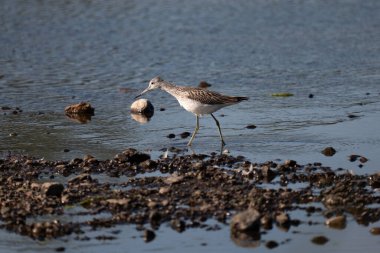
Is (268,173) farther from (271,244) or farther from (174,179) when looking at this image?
(271,244)

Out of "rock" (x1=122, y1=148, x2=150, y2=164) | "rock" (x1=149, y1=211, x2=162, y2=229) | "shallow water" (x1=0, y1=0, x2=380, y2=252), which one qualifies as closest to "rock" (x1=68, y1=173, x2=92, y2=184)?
"rock" (x1=122, y1=148, x2=150, y2=164)

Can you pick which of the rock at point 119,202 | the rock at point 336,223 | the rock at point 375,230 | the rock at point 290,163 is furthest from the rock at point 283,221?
the rock at point 290,163

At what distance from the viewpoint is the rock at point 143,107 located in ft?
48.5

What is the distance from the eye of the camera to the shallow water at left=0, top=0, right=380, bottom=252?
508 inches

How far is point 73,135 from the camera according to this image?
1348 centimetres

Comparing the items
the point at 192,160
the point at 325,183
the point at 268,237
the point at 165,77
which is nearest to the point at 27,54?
the point at 165,77

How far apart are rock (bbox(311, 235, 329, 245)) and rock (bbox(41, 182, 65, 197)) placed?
2.86m

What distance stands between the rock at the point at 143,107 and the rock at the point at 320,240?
241 inches

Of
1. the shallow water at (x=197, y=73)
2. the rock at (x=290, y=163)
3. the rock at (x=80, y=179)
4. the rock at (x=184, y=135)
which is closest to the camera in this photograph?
the rock at (x=80, y=179)

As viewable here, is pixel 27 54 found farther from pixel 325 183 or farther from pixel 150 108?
pixel 325 183

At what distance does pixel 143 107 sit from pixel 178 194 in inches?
186

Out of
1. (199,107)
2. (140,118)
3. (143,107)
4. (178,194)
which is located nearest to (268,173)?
(178,194)

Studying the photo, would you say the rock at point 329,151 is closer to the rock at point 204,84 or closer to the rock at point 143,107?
the rock at point 143,107

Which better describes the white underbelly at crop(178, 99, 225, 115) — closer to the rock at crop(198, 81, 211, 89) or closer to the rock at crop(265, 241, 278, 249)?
the rock at crop(198, 81, 211, 89)
